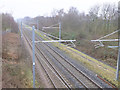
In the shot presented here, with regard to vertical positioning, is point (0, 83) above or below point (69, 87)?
above

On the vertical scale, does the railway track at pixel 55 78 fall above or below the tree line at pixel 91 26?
below

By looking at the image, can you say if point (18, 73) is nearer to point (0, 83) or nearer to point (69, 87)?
point (0, 83)

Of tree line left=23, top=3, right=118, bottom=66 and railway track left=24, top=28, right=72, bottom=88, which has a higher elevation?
tree line left=23, top=3, right=118, bottom=66

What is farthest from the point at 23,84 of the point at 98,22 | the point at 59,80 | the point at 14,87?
the point at 98,22

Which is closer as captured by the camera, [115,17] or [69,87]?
[69,87]

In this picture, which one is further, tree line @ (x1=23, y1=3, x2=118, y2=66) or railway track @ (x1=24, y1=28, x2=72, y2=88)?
tree line @ (x1=23, y1=3, x2=118, y2=66)

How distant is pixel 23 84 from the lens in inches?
276

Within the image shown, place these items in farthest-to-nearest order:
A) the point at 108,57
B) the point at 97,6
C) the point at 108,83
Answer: the point at 97,6
the point at 108,57
the point at 108,83

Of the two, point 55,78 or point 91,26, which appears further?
point 91,26

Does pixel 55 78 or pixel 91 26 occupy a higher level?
pixel 91 26

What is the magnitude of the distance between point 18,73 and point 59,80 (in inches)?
113

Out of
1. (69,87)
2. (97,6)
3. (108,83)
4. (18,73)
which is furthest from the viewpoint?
(97,6)

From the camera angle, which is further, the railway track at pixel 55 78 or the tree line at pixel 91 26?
the tree line at pixel 91 26

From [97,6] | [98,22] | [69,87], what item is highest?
[97,6]
